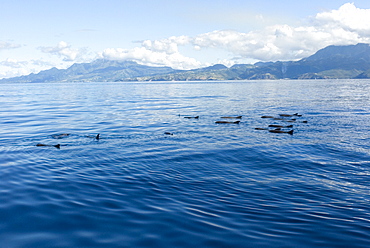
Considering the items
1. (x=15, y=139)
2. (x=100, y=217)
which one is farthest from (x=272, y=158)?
(x=15, y=139)

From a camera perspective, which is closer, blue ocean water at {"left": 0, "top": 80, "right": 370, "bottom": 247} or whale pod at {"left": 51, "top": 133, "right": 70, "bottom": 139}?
blue ocean water at {"left": 0, "top": 80, "right": 370, "bottom": 247}

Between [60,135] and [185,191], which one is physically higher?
[60,135]

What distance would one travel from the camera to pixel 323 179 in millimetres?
20453

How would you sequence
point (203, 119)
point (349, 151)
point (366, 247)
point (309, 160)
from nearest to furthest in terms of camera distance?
point (366, 247), point (309, 160), point (349, 151), point (203, 119)

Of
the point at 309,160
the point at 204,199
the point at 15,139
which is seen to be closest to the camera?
the point at 204,199

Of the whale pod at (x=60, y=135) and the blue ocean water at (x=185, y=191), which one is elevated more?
the whale pod at (x=60, y=135)

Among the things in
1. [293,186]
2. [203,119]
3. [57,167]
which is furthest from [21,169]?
[203,119]

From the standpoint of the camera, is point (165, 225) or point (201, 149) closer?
point (165, 225)

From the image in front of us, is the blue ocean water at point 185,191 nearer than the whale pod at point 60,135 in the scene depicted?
Yes

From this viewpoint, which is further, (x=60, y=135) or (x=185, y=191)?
(x=60, y=135)

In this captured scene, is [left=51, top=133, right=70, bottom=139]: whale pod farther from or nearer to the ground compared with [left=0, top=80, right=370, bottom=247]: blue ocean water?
farther from the ground

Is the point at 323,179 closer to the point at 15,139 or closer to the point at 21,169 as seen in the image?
the point at 21,169

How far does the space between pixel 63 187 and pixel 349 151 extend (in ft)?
87.8

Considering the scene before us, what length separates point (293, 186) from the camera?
19078 mm
